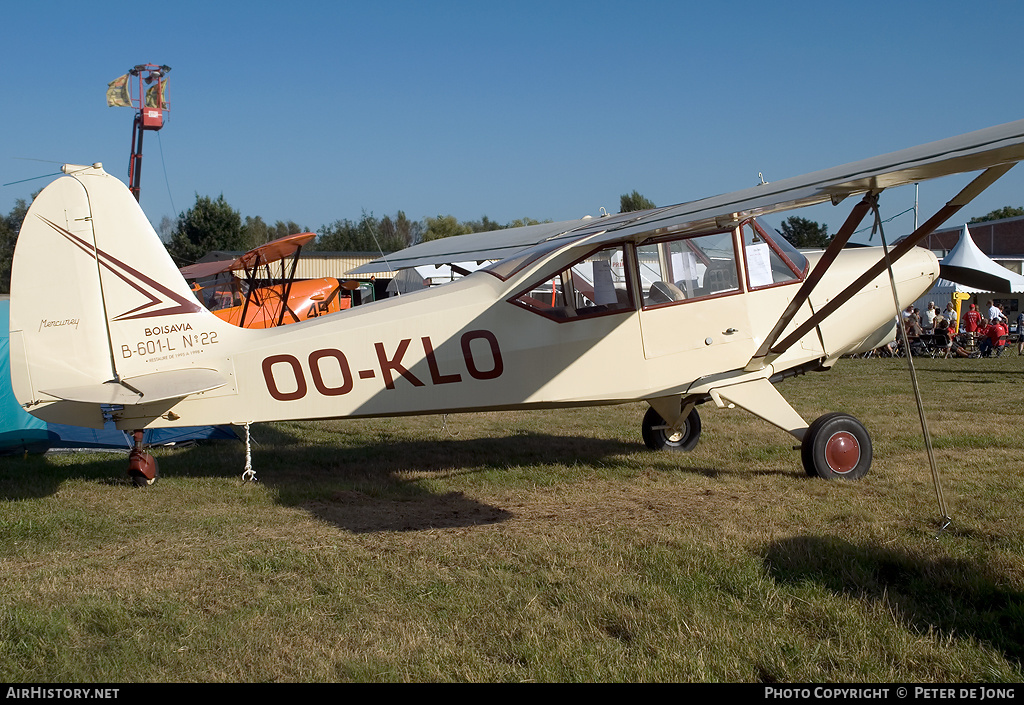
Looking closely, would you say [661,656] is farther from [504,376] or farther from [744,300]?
[744,300]

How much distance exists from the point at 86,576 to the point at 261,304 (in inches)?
477

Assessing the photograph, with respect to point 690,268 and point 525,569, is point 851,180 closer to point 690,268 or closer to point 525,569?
point 690,268

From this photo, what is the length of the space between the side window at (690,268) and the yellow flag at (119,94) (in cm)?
2735

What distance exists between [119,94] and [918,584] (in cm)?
3112

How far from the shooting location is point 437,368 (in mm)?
6594

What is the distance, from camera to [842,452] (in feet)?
21.6

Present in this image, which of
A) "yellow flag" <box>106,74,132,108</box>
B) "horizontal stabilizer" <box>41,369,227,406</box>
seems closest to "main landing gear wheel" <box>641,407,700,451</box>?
"horizontal stabilizer" <box>41,369,227,406</box>

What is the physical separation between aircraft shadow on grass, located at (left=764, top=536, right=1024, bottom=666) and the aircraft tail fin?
4659 millimetres

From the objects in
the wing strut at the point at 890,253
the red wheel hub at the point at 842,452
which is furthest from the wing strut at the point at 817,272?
the red wheel hub at the point at 842,452

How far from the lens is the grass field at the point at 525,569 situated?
3408 mm

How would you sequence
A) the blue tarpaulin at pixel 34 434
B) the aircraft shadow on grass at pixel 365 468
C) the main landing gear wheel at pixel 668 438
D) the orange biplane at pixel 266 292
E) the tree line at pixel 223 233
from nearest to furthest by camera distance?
the aircraft shadow on grass at pixel 365 468 → the main landing gear wheel at pixel 668 438 → the blue tarpaulin at pixel 34 434 → the orange biplane at pixel 266 292 → the tree line at pixel 223 233

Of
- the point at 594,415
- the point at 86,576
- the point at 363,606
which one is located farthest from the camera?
the point at 594,415

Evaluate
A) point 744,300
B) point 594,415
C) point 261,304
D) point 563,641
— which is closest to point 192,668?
point 563,641

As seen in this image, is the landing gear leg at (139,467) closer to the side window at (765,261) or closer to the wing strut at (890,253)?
the wing strut at (890,253)
